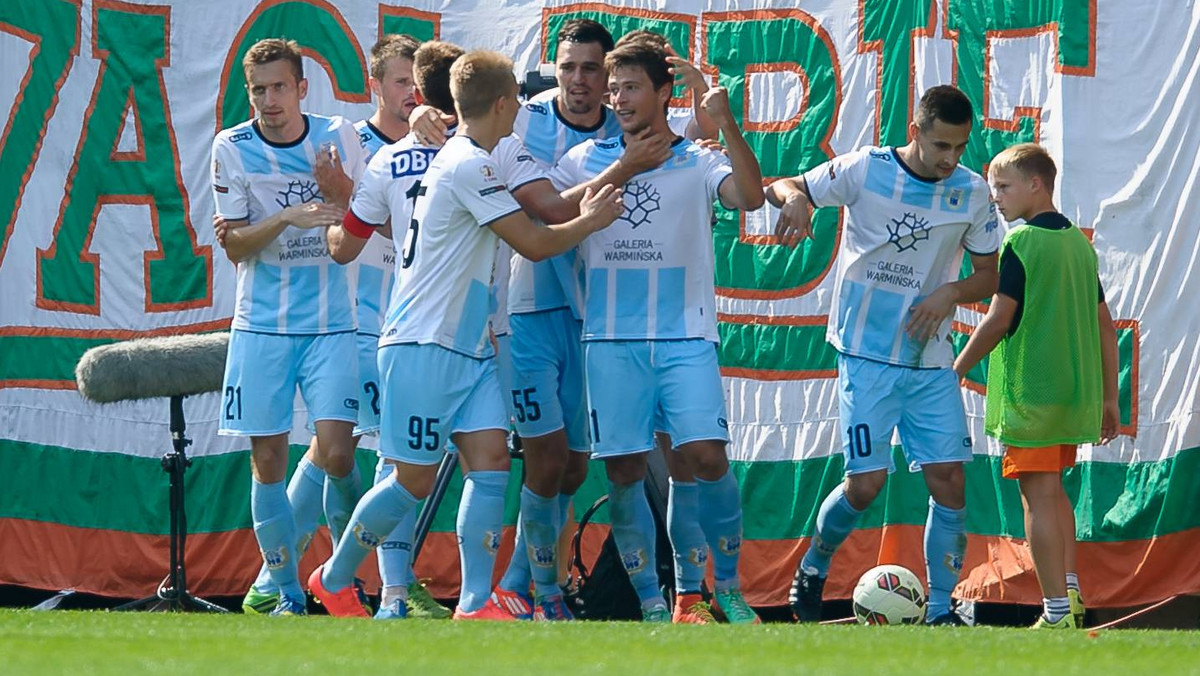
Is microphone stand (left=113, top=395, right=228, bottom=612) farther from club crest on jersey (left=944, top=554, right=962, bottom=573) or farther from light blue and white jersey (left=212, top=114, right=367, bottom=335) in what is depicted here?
club crest on jersey (left=944, top=554, right=962, bottom=573)

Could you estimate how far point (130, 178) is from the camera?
9.21 metres

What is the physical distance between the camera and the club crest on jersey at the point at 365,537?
6261 mm

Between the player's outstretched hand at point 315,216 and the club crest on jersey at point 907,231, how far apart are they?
2.17 metres

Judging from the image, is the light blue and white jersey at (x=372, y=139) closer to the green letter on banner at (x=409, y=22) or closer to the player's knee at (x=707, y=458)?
the green letter on banner at (x=409, y=22)

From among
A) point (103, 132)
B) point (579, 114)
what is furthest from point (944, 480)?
point (103, 132)

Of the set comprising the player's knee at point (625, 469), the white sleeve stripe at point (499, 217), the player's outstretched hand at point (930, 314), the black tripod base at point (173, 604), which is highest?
the white sleeve stripe at point (499, 217)

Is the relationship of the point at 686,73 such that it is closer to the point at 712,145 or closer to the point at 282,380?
the point at 712,145

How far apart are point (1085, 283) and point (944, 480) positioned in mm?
941

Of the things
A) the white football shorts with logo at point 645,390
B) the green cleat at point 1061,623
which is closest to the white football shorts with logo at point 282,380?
the white football shorts with logo at point 645,390

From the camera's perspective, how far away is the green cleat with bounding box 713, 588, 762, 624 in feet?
22.2

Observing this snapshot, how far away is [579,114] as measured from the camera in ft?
23.1

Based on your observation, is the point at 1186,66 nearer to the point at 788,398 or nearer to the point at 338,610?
the point at 788,398

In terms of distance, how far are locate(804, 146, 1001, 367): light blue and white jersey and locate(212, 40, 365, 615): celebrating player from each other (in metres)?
2.00

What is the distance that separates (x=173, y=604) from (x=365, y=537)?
90.6 inches
